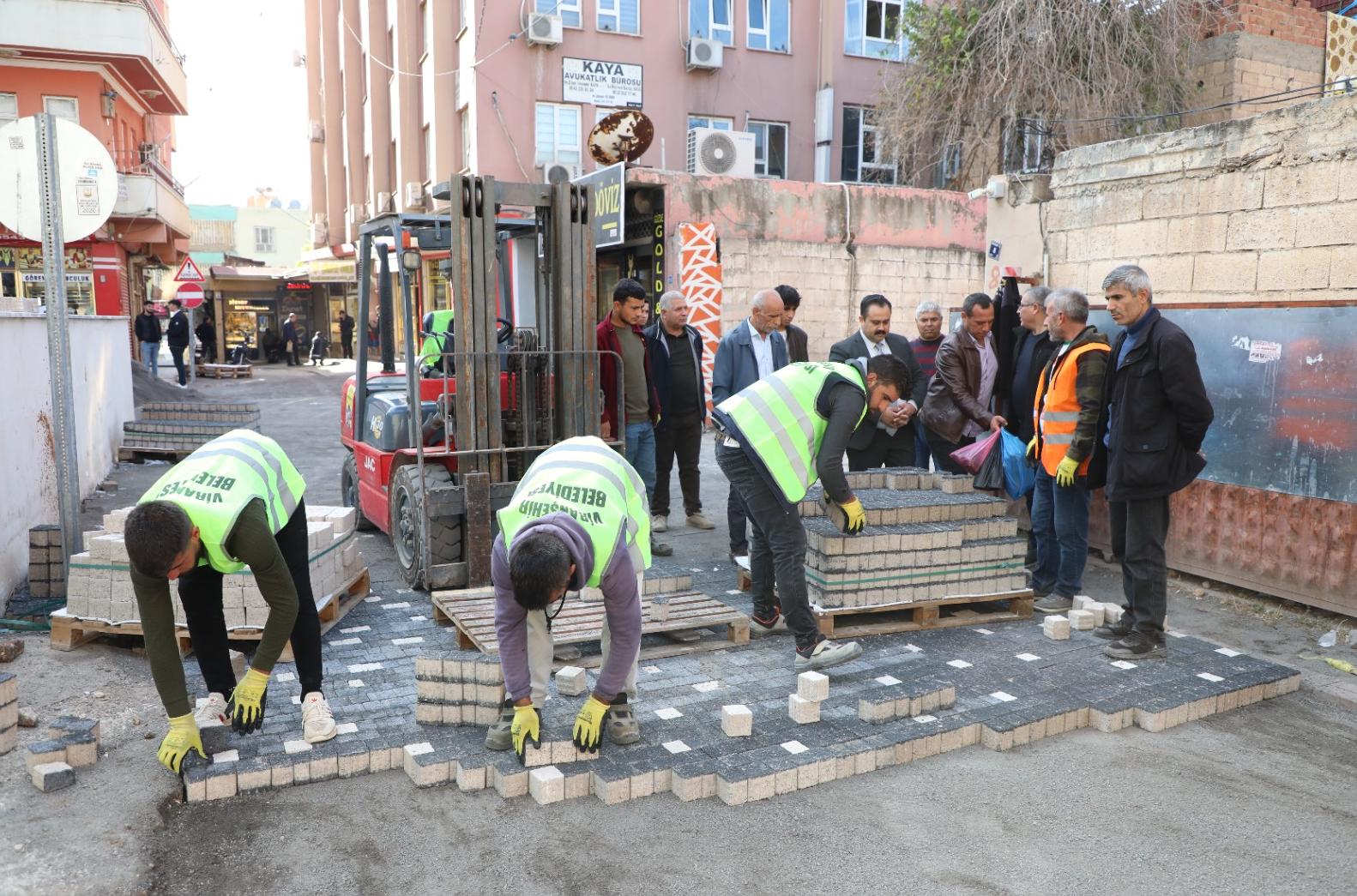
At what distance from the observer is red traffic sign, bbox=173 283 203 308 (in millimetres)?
20156

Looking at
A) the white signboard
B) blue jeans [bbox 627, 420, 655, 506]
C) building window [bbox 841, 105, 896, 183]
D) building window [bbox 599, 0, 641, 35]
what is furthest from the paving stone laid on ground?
building window [bbox 841, 105, 896, 183]

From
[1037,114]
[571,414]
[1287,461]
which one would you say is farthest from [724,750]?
[1037,114]

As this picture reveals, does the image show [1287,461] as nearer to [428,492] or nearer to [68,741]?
[428,492]

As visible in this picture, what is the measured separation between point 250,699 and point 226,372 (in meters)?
23.7

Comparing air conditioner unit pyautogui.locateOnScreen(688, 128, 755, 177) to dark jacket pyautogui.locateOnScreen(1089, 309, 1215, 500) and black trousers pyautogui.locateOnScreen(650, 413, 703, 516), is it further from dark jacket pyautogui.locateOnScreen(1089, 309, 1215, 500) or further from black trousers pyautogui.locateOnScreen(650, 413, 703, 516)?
dark jacket pyautogui.locateOnScreen(1089, 309, 1215, 500)

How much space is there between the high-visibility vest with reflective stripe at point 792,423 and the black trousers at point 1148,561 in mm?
1704

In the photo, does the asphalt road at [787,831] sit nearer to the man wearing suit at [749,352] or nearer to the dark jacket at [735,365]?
the man wearing suit at [749,352]

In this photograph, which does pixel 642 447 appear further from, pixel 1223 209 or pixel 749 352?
pixel 1223 209

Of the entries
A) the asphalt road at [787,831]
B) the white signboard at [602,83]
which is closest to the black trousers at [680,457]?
the asphalt road at [787,831]

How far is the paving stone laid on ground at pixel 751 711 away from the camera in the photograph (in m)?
3.83

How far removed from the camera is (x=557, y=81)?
20.5m

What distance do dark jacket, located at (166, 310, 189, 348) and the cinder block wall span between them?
20282 mm

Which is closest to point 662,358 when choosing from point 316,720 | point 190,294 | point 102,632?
point 102,632

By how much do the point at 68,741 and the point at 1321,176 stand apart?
7628 mm
